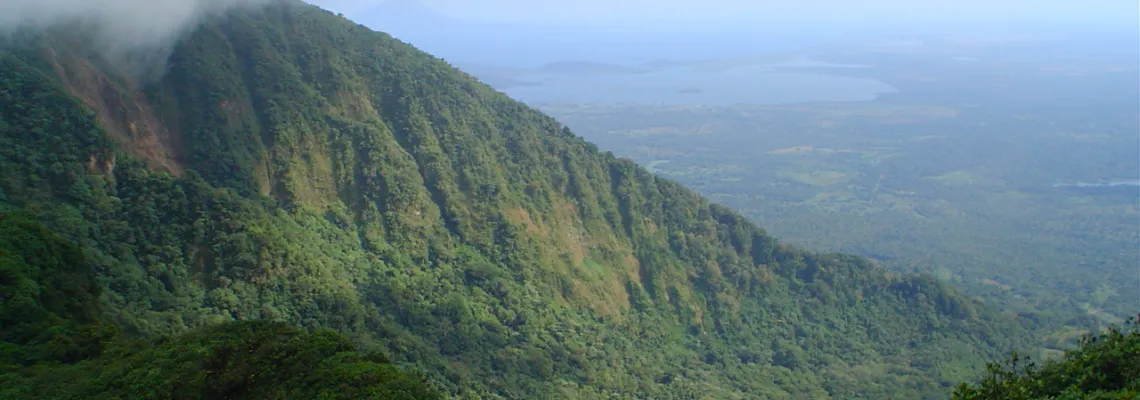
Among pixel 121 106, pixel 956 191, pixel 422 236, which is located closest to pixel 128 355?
pixel 121 106

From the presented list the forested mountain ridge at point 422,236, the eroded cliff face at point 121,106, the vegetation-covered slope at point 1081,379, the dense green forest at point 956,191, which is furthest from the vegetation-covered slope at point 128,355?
the dense green forest at point 956,191

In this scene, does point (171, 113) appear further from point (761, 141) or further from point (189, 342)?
point (761, 141)

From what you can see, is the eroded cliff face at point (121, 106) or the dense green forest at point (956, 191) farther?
the dense green forest at point (956, 191)

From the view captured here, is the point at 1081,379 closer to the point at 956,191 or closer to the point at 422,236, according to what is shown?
the point at 422,236

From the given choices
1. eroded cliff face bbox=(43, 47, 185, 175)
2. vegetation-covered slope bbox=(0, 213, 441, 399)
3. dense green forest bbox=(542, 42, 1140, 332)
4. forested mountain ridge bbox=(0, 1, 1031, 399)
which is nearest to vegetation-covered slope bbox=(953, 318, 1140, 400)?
vegetation-covered slope bbox=(0, 213, 441, 399)

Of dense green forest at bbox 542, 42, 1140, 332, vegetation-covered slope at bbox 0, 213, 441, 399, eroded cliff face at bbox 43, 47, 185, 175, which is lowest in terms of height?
dense green forest at bbox 542, 42, 1140, 332

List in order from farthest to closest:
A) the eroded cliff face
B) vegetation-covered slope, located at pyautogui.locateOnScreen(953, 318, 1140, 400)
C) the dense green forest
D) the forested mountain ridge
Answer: the dense green forest → the eroded cliff face → the forested mountain ridge → vegetation-covered slope, located at pyautogui.locateOnScreen(953, 318, 1140, 400)

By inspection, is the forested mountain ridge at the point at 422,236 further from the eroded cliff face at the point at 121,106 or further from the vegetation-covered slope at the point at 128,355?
the vegetation-covered slope at the point at 128,355

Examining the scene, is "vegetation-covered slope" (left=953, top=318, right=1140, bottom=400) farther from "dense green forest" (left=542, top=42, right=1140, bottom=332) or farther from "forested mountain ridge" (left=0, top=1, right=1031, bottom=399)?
"dense green forest" (left=542, top=42, right=1140, bottom=332)

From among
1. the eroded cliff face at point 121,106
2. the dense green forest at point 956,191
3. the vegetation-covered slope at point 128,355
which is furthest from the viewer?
the dense green forest at point 956,191
